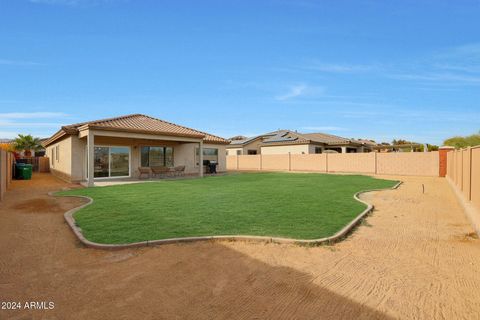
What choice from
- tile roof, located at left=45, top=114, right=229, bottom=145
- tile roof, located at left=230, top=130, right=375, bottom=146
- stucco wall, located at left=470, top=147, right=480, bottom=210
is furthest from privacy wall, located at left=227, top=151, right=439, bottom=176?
stucco wall, located at left=470, top=147, right=480, bottom=210

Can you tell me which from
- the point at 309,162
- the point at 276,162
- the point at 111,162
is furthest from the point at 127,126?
the point at 309,162

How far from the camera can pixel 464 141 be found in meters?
25.2

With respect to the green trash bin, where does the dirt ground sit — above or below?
below

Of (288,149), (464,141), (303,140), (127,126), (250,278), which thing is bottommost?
(250,278)

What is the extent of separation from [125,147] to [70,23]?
8904 millimetres

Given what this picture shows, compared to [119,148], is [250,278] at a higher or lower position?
lower

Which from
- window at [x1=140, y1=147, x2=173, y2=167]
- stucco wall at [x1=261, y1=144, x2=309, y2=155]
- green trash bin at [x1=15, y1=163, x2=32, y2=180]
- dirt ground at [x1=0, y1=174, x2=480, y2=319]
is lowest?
dirt ground at [x1=0, y1=174, x2=480, y2=319]

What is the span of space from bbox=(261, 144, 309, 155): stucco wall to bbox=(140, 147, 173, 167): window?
1789 cm

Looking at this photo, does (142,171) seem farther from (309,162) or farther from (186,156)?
(309,162)

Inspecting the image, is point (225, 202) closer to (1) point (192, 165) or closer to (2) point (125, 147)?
(2) point (125, 147)

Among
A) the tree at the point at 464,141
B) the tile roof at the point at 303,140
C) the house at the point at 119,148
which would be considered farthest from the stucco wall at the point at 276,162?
the tree at the point at 464,141

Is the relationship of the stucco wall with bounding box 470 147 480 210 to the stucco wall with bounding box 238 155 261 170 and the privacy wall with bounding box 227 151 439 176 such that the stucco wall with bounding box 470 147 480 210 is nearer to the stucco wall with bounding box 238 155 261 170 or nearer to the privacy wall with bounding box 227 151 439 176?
the privacy wall with bounding box 227 151 439 176

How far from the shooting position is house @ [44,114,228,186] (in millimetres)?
16016

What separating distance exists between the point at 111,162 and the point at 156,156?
3.30 meters
